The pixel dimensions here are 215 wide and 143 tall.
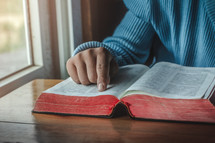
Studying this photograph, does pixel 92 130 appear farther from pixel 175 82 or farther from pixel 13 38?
pixel 13 38

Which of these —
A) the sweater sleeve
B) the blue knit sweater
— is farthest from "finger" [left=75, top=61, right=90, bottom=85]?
the sweater sleeve

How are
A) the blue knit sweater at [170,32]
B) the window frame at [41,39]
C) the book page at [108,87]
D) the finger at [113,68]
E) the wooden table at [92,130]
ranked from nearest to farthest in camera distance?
the wooden table at [92,130] < the book page at [108,87] < the finger at [113,68] < the blue knit sweater at [170,32] < the window frame at [41,39]

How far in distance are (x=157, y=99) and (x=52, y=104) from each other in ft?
0.72

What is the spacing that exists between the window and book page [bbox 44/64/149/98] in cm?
34

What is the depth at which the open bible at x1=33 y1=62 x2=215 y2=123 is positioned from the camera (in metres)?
0.49

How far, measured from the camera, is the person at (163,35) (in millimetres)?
742

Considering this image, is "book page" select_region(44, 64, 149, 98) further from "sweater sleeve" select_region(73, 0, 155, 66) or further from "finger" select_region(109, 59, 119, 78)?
"sweater sleeve" select_region(73, 0, 155, 66)

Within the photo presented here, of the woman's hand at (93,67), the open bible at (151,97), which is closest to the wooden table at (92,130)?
the open bible at (151,97)

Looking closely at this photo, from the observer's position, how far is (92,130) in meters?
0.49

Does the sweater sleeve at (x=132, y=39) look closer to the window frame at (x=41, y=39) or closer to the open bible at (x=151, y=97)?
the window frame at (x=41, y=39)

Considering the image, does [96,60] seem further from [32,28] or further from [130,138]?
[32,28]

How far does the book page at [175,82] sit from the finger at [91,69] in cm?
12

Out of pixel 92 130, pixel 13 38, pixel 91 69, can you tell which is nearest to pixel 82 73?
pixel 91 69

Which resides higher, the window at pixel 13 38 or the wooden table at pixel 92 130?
the window at pixel 13 38
